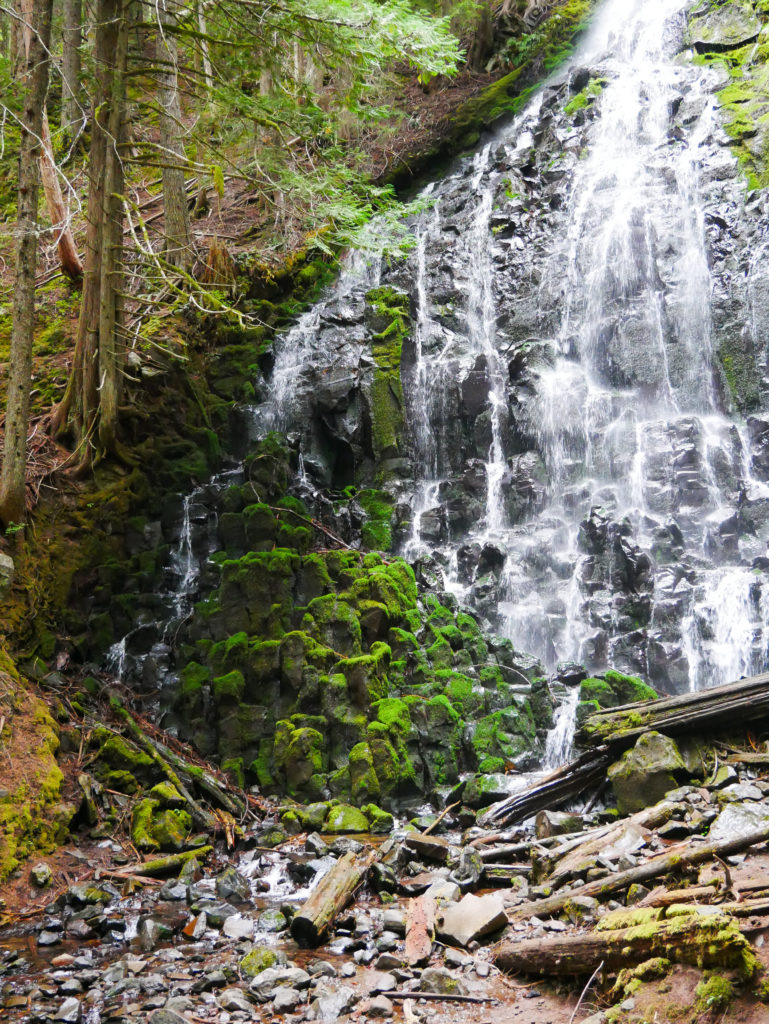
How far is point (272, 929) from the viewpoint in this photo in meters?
4.84

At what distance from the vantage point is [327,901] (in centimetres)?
480

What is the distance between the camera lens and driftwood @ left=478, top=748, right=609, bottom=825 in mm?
6461

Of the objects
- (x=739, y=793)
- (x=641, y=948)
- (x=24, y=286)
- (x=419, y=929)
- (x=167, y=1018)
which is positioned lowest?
(x=419, y=929)

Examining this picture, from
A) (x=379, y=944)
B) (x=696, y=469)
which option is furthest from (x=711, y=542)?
(x=379, y=944)

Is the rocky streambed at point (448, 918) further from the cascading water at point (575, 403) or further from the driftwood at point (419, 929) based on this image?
the cascading water at point (575, 403)

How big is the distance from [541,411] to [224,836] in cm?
995

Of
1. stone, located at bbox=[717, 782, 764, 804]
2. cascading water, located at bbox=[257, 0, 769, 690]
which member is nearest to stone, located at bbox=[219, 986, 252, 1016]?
stone, located at bbox=[717, 782, 764, 804]

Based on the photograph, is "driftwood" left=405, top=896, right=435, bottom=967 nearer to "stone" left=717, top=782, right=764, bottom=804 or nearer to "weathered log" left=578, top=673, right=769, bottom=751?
"stone" left=717, top=782, right=764, bottom=804

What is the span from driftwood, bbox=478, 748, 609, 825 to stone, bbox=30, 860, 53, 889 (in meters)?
3.57

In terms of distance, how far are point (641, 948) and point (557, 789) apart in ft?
11.5

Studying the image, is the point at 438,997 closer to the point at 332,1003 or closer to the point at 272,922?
the point at 332,1003

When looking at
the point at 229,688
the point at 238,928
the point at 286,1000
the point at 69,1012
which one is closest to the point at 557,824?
the point at 238,928

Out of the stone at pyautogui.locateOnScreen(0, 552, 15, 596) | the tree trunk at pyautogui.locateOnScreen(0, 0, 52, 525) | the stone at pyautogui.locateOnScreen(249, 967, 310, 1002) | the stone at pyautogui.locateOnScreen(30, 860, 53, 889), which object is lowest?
the stone at pyautogui.locateOnScreen(30, 860, 53, 889)

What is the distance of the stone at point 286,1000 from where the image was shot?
12.1 ft
